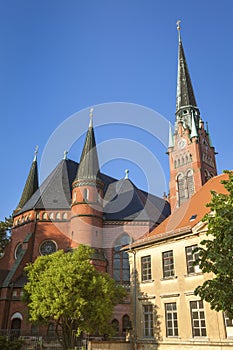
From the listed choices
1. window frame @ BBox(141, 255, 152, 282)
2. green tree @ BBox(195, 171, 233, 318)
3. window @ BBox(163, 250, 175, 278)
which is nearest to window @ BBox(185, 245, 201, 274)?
window @ BBox(163, 250, 175, 278)

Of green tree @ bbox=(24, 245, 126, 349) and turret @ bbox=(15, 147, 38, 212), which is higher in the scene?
turret @ bbox=(15, 147, 38, 212)

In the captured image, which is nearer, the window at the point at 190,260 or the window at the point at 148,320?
the window at the point at 190,260

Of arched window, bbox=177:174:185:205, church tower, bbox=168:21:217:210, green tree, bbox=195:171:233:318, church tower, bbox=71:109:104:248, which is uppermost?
church tower, bbox=168:21:217:210

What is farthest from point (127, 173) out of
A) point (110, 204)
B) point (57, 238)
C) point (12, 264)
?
point (12, 264)

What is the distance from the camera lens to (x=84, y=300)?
61.6ft

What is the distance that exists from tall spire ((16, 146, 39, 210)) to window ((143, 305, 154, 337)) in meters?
27.0

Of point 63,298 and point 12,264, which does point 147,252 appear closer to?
point 63,298

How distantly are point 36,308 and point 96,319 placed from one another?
12.7 ft

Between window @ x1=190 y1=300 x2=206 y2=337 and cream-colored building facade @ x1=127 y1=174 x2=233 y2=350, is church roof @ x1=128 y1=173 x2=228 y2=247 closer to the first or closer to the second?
cream-colored building facade @ x1=127 y1=174 x2=233 y2=350

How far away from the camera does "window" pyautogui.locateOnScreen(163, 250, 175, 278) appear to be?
20.3 metres

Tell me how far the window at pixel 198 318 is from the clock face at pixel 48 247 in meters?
19.8

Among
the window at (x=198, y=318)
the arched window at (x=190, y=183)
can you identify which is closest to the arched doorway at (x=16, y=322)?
the window at (x=198, y=318)

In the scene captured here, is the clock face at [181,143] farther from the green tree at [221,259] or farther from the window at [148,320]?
the green tree at [221,259]

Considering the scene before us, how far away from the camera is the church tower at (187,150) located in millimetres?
41125
